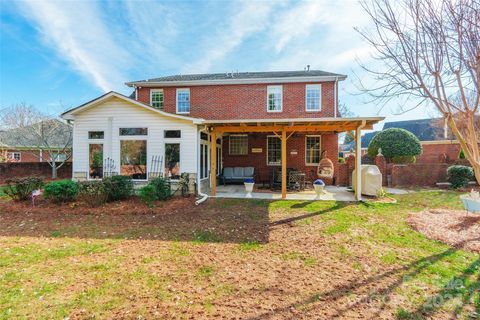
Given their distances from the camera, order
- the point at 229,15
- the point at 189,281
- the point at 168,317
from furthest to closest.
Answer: the point at 229,15 → the point at 189,281 → the point at 168,317

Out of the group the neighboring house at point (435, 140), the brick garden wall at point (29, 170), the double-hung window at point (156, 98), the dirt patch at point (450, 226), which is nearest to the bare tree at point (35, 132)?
the brick garden wall at point (29, 170)

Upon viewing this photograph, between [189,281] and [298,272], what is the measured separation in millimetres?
1769

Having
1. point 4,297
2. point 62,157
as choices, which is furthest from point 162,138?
point 62,157

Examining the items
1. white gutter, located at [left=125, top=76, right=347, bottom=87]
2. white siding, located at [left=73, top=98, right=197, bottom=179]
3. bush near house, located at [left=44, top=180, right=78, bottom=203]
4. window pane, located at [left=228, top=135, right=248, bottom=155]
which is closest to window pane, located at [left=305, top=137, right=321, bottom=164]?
white gutter, located at [left=125, top=76, right=347, bottom=87]

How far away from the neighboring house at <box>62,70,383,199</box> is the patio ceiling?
0.13ft

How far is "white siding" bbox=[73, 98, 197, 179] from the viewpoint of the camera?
9969 millimetres

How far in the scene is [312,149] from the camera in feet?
44.5

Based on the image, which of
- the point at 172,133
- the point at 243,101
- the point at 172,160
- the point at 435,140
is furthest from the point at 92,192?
the point at 435,140

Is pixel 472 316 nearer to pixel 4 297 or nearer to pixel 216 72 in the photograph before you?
pixel 4 297

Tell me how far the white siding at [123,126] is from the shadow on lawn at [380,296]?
760 centimetres

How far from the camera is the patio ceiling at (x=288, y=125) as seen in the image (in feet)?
29.3

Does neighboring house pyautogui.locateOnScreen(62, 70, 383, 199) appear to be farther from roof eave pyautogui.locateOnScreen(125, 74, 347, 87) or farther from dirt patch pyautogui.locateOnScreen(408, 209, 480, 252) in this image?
dirt patch pyautogui.locateOnScreen(408, 209, 480, 252)

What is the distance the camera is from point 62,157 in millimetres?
19484

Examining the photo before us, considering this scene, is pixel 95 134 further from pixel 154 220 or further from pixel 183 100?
pixel 154 220
